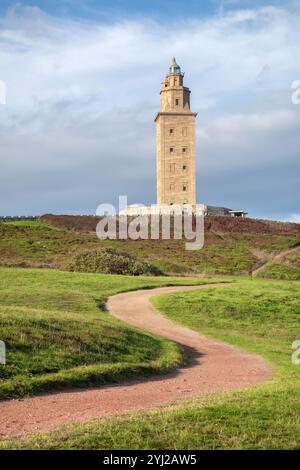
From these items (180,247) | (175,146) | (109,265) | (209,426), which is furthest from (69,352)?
(175,146)

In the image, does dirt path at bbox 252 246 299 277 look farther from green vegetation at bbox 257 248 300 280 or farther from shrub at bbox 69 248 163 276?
shrub at bbox 69 248 163 276

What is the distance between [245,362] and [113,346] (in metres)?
4.06

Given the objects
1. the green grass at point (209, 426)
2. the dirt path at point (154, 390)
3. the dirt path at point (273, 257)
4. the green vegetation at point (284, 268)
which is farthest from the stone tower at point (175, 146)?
the green grass at point (209, 426)

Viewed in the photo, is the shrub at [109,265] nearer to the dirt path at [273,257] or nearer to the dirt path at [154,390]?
the dirt path at [273,257]

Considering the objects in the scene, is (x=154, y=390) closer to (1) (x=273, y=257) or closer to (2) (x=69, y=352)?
(2) (x=69, y=352)

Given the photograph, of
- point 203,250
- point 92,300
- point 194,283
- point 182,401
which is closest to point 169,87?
point 203,250

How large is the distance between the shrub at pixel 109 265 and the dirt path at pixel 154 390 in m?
19.4

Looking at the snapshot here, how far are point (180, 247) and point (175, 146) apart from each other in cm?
2922

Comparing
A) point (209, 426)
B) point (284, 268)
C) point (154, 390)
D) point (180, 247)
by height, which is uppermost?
point (180, 247)

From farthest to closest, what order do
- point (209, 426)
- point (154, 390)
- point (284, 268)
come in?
point (284, 268)
point (154, 390)
point (209, 426)

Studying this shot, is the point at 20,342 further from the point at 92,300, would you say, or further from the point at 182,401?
the point at 92,300

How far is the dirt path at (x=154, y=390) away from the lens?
10.5 meters

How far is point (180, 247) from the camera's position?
59250 mm

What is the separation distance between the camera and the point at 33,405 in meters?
11.6
